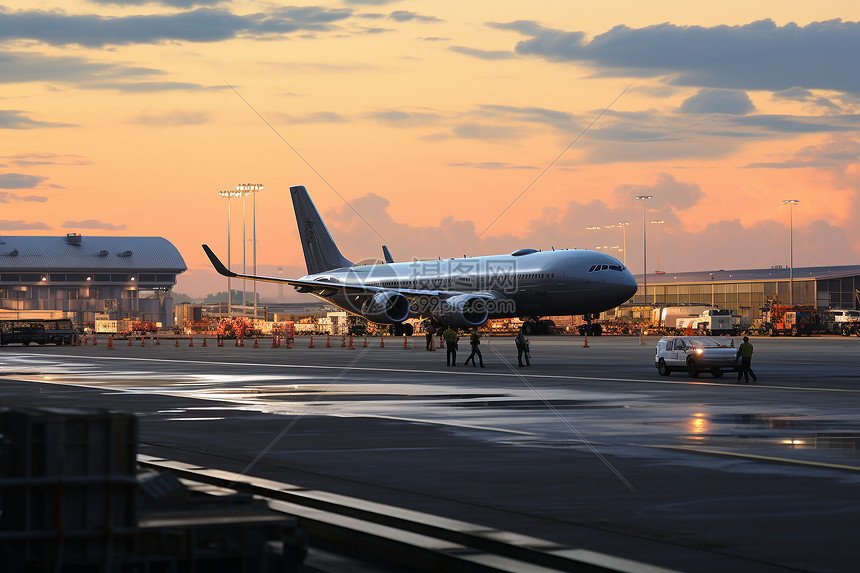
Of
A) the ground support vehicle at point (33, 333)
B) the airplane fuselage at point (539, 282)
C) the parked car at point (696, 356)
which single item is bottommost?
the parked car at point (696, 356)

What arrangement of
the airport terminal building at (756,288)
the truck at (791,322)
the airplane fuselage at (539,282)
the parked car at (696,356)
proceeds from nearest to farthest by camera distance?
the parked car at (696,356) → the airplane fuselage at (539,282) → the truck at (791,322) → the airport terminal building at (756,288)

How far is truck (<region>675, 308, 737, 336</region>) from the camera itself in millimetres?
86812

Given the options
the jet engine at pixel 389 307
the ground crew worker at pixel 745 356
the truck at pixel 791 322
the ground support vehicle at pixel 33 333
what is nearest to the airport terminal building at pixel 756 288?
the truck at pixel 791 322

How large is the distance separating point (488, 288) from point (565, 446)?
55755mm

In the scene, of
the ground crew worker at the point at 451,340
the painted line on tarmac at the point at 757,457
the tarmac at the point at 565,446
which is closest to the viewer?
the tarmac at the point at 565,446

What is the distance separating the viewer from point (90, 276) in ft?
545

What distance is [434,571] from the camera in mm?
8477

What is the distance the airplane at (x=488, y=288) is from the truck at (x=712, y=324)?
53.3ft

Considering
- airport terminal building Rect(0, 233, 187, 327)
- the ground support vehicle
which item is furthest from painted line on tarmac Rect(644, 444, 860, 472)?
airport terminal building Rect(0, 233, 187, 327)

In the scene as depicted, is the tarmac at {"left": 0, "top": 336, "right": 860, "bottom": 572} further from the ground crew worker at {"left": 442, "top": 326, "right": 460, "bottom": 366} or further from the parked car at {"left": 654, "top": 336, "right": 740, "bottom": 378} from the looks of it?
the ground crew worker at {"left": 442, "top": 326, "right": 460, "bottom": 366}

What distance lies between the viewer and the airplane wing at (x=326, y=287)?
68875 millimetres

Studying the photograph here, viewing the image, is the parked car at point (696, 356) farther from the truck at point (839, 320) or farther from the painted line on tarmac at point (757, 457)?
the truck at point (839, 320)

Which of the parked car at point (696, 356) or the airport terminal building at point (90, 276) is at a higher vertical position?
the airport terminal building at point (90, 276)

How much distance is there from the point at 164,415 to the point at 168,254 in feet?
505
